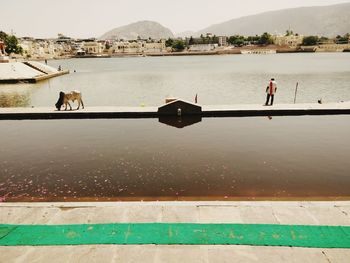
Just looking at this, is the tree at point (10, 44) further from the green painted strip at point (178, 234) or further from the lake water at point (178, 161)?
the green painted strip at point (178, 234)

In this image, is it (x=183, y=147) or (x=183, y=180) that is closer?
(x=183, y=180)

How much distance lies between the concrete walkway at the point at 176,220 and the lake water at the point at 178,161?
1.21 metres

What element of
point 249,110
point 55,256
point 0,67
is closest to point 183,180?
point 55,256

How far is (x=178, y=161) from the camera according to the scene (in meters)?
10.7

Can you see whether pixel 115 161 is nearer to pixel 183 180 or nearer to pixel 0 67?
pixel 183 180

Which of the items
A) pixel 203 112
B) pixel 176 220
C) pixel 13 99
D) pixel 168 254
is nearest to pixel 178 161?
pixel 176 220

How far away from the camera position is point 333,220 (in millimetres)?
6398

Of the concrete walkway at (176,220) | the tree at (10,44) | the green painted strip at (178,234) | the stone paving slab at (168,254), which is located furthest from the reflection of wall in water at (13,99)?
the tree at (10,44)

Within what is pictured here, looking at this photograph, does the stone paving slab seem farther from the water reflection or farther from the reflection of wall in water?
the reflection of wall in water

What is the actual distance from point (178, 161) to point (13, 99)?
99.9 ft

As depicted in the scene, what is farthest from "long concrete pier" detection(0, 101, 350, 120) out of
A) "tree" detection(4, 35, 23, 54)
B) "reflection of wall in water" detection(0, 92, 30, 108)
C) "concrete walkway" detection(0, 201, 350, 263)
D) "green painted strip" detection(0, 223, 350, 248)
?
"tree" detection(4, 35, 23, 54)

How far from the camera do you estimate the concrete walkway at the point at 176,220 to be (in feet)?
17.7

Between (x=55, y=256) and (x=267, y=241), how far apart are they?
12.9ft

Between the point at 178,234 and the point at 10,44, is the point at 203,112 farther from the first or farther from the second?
the point at 10,44
